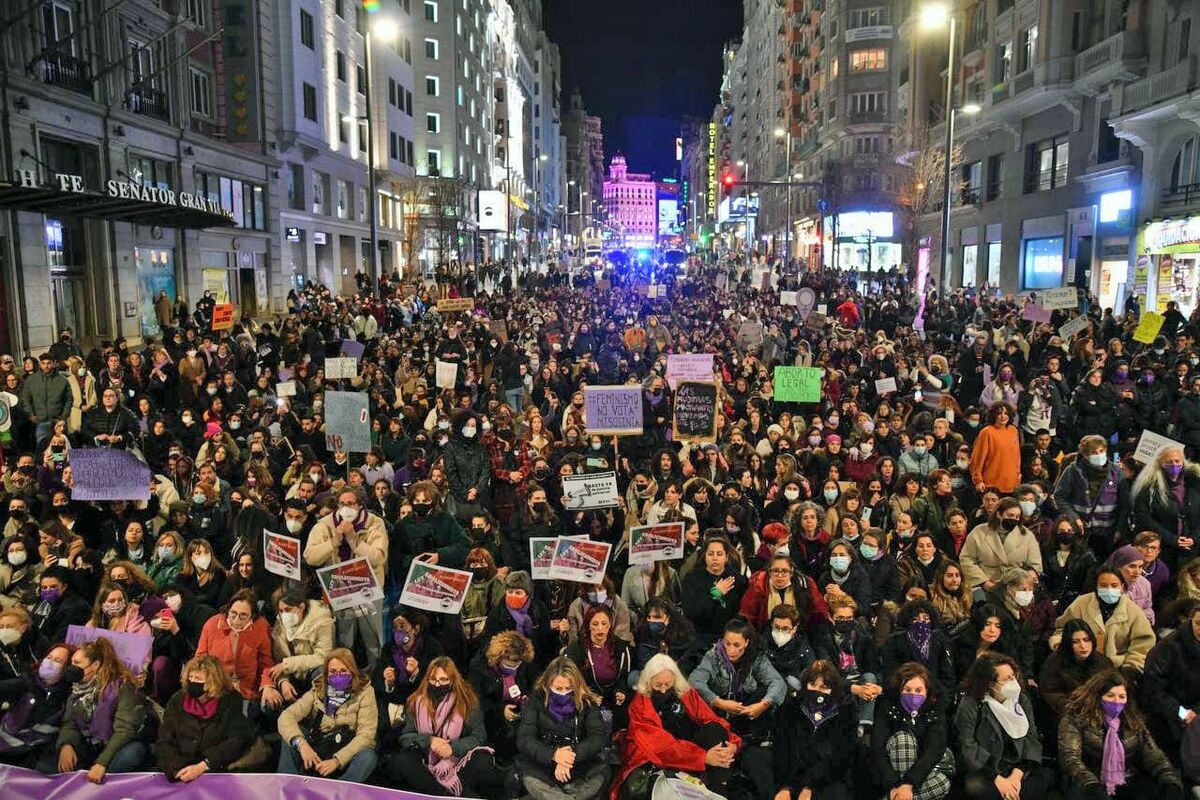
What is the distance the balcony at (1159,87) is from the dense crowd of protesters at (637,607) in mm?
16534

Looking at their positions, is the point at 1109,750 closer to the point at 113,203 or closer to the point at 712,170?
the point at 113,203

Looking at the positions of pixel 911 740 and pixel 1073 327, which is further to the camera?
pixel 1073 327

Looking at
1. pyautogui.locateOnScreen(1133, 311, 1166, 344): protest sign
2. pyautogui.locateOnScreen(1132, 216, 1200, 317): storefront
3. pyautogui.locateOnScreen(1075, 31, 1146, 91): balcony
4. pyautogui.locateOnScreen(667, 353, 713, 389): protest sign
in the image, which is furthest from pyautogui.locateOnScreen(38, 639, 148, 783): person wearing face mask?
pyautogui.locateOnScreen(1075, 31, 1146, 91): balcony

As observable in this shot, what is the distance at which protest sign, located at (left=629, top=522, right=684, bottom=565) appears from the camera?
809cm

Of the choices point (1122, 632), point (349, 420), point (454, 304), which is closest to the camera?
point (1122, 632)

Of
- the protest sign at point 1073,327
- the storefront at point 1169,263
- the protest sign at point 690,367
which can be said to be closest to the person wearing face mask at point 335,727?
the protest sign at point 690,367

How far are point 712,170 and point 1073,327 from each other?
16113 centimetres

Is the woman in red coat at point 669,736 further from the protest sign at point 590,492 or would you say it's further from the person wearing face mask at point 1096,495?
the person wearing face mask at point 1096,495

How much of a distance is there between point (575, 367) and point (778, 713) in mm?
10863

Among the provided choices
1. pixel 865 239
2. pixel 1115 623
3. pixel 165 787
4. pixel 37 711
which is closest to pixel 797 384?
pixel 1115 623

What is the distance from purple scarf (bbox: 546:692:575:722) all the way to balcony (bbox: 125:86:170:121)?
2587 centimetres

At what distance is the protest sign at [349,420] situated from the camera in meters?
11.6

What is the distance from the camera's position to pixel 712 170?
17312 centimetres

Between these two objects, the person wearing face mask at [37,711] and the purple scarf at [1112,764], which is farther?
the person wearing face mask at [37,711]
